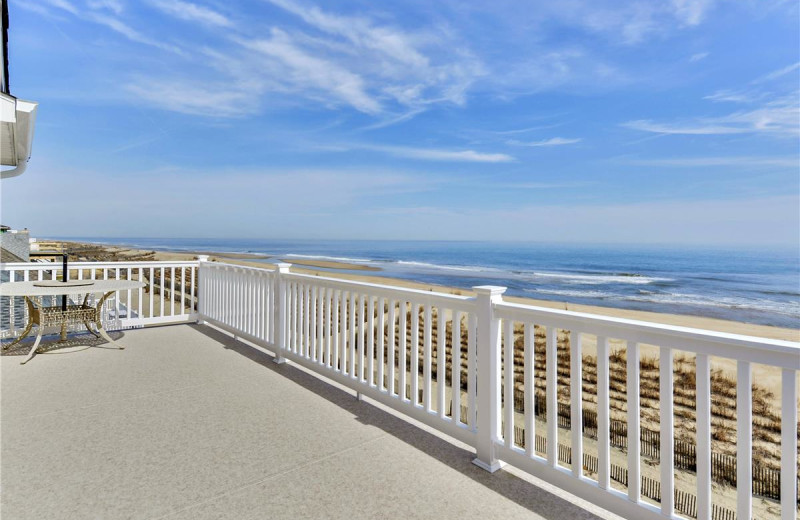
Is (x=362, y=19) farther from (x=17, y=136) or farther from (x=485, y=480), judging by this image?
(x=485, y=480)

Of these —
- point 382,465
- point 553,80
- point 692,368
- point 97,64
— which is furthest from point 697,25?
point 382,465

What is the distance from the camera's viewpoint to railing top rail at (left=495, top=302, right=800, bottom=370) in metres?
1.21

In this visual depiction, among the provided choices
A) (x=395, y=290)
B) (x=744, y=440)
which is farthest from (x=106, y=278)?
(x=744, y=440)

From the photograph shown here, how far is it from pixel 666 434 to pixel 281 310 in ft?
10.3

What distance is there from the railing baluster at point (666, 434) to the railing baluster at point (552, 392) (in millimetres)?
409

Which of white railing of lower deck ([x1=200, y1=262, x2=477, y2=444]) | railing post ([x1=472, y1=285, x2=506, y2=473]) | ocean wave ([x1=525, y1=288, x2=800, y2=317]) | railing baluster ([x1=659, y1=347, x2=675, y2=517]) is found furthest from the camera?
ocean wave ([x1=525, y1=288, x2=800, y2=317])

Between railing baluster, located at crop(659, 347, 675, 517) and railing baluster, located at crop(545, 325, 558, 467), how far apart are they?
16.1 inches

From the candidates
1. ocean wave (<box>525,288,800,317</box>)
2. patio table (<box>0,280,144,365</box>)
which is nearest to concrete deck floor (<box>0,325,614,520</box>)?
patio table (<box>0,280,144,365</box>)

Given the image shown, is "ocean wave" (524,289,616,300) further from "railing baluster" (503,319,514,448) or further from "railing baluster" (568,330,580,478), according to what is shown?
"railing baluster" (568,330,580,478)

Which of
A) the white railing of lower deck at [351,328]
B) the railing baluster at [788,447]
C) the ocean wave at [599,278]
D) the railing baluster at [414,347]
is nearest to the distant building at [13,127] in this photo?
the white railing of lower deck at [351,328]

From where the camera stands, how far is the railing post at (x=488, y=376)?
202 centimetres

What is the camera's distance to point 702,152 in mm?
34812

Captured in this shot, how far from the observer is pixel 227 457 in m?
2.08

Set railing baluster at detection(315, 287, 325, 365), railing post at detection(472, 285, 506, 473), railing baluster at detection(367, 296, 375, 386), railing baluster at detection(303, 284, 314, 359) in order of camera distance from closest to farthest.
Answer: railing post at detection(472, 285, 506, 473) → railing baluster at detection(367, 296, 375, 386) → railing baluster at detection(315, 287, 325, 365) → railing baluster at detection(303, 284, 314, 359)
